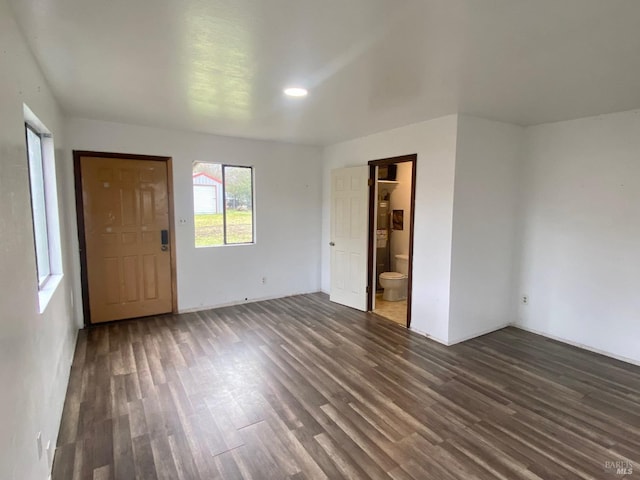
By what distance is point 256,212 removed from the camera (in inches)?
200

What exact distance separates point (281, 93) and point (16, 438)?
2637 mm

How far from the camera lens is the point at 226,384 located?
114 inches

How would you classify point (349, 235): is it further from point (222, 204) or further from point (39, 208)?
point (39, 208)

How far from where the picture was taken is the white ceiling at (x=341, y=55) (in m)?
1.62

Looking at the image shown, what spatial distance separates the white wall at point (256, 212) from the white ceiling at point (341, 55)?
0.80 metres

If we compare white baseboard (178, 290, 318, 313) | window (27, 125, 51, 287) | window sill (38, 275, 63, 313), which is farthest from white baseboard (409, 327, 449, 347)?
window (27, 125, 51, 287)

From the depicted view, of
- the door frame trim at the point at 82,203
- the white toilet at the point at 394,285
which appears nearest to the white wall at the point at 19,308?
the door frame trim at the point at 82,203

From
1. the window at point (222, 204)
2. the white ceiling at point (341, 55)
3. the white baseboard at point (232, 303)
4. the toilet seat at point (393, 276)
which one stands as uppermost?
the white ceiling at point (341, 55)

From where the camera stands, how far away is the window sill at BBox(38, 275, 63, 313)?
2.14 m

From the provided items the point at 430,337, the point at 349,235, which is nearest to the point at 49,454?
the point at 430,337

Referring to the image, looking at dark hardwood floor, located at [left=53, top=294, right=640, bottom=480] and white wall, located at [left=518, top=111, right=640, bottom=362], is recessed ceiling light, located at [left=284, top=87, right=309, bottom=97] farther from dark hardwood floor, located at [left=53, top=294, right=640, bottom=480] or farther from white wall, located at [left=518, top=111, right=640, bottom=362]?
white wall, located at [left=518, top=111, right=640, bottom=362]

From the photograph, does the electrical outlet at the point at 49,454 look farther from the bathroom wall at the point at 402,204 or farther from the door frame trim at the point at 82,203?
the bathroom wall at the point at 402,204

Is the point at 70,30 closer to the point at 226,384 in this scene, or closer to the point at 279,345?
the point at 226,384

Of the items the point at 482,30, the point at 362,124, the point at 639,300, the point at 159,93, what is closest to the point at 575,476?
the point at 639,300
